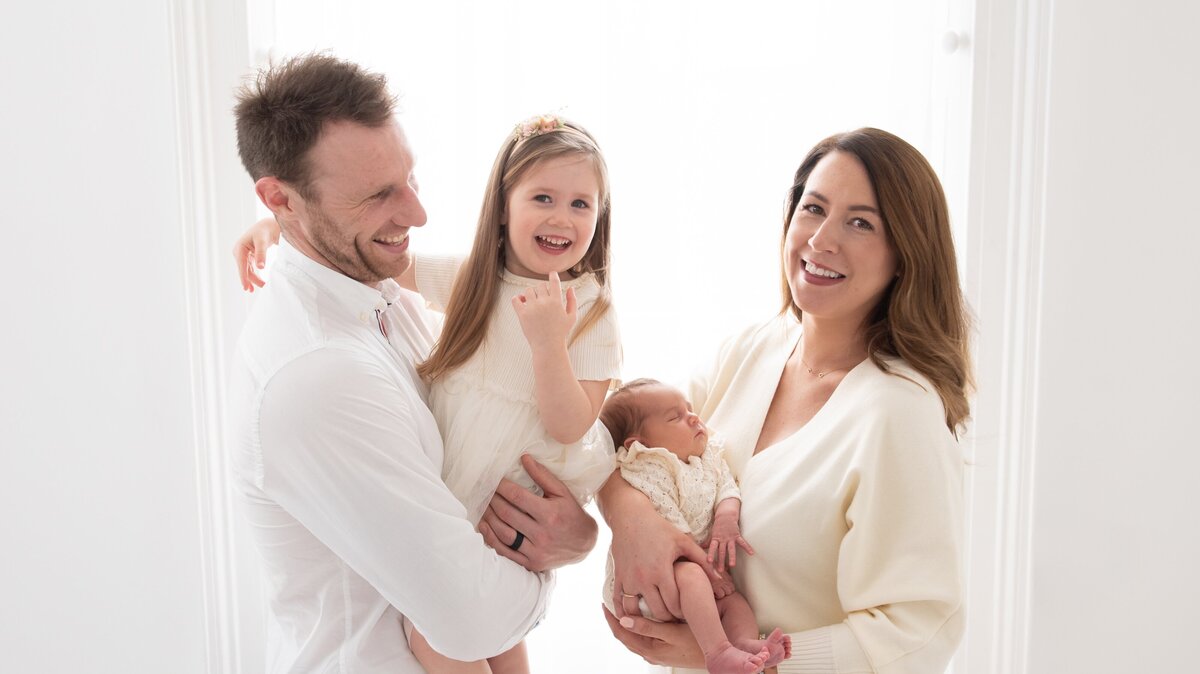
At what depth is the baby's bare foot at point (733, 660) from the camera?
1662 mm

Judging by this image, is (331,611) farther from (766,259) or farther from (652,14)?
(652,14)

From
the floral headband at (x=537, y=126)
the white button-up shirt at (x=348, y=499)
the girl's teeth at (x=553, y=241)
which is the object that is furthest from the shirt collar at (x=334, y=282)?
the floral headband at (x=537, y=126)

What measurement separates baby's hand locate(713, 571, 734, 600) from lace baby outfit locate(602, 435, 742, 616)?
0.11m

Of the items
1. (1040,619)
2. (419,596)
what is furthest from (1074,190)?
(419,596)

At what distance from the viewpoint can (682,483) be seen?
1912 mm

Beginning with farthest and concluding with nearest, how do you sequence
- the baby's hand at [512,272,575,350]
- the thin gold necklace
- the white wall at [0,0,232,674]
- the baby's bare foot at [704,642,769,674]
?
the white wall at [0,0,232,674] → the thin gold necklace → the baby's hand at [512,272,575,350] → the baby's bare foot at [704,642,769,674]

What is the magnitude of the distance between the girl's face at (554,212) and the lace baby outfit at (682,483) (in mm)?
434

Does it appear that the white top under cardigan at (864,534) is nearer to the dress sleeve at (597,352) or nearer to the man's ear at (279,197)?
the dress sleeve at (597,352)

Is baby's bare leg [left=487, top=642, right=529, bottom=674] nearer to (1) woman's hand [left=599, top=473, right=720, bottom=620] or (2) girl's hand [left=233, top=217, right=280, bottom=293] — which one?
(1) woman's hand [left=599, top=473, right=720, bottom=620]

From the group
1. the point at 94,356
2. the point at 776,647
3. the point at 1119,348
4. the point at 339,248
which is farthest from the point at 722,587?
the point at 94,356

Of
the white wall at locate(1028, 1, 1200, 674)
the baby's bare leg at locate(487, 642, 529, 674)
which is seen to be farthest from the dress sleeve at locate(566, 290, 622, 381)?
the white wall at locate(1028, 1, 1200, 674)

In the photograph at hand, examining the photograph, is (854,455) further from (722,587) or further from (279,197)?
(279,197)

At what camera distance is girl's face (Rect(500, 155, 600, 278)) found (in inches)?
73.9

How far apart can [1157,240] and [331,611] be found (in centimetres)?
221
